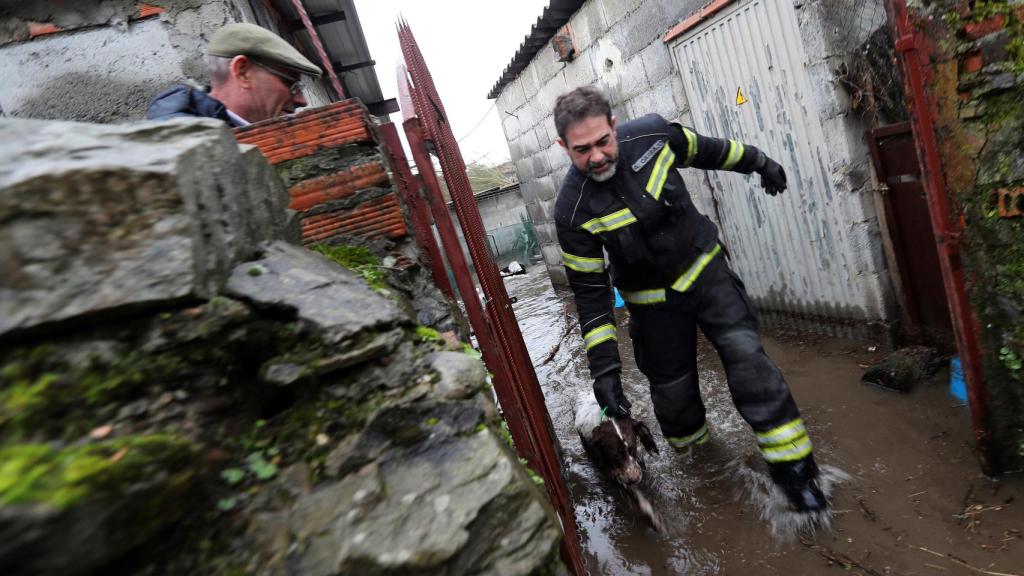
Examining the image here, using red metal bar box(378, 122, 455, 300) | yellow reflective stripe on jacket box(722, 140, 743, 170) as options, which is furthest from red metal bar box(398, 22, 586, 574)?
yellow reflective stripe on jacket box(722, 140, 743, 170)

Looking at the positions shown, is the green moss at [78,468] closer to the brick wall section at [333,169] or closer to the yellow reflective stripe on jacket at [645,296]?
the brick wall section at [333,169]

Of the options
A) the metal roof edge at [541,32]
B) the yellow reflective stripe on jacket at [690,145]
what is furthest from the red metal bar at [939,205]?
the metal roof edge at [541,32]

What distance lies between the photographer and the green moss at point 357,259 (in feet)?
5.46

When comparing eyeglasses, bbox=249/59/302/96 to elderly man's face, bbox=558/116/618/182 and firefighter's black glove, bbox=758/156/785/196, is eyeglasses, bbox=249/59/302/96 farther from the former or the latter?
firefighter's black glove, bbox=758/156/785/196

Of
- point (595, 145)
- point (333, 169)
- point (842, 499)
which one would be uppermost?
point (333, 169)

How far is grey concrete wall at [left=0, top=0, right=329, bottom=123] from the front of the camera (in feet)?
7.97

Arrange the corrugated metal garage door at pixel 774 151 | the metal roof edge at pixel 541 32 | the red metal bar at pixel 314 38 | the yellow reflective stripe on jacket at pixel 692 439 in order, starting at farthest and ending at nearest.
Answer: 1. the metal roof edge at pixel 541 32
2. the red metal bar at pixel 314 38
3. the corrugated metal garage door at pixel 774 151
4. the yellow reflective stripe on jacket at pixel 692 439

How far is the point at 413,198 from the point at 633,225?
1.05m

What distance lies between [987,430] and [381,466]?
253 cm

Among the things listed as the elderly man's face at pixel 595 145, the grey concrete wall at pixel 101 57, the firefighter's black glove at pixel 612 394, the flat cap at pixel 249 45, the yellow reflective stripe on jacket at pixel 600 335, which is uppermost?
the grey concrete wall at pixel 101 57

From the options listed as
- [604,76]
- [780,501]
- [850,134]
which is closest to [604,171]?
[780,501]

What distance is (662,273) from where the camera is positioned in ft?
8.61

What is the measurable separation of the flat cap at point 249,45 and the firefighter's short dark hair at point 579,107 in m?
1.19

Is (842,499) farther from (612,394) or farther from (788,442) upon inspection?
(612,394)
